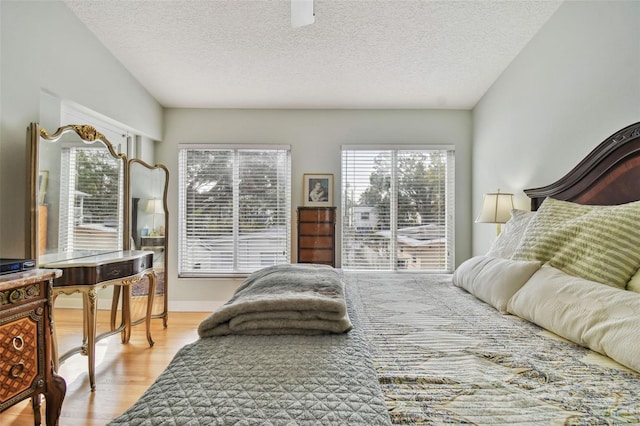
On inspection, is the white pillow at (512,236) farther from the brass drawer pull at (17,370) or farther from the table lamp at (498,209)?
the brass drawer pull at (17,370)

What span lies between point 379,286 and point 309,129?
2.57 m

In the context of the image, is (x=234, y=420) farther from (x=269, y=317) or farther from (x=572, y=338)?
(x=572, y=338)

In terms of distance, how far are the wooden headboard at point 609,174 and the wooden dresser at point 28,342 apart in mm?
3082

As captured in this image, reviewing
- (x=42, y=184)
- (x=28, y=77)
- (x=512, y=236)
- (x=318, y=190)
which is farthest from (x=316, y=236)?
(x=28, y=77)

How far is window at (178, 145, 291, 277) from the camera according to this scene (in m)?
4.09

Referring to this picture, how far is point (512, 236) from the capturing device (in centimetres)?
203

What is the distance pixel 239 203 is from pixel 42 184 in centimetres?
205

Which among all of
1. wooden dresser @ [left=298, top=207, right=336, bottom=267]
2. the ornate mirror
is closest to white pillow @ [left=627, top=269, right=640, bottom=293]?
wooden dresser @ [left=298, top=207, right=336, bottom=267]

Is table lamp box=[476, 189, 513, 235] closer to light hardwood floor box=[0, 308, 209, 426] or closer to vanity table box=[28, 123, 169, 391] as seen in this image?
light hardwood floor box=[0, 308, 209, 426]

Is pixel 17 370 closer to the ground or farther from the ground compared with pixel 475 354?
closer to the ground

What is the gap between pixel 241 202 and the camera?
4.09m

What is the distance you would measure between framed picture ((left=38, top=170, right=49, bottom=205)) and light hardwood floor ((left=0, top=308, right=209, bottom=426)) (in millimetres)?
939

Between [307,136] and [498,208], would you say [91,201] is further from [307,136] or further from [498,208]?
[498,208]

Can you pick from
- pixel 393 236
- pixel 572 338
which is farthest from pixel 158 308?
pixel 572 338
